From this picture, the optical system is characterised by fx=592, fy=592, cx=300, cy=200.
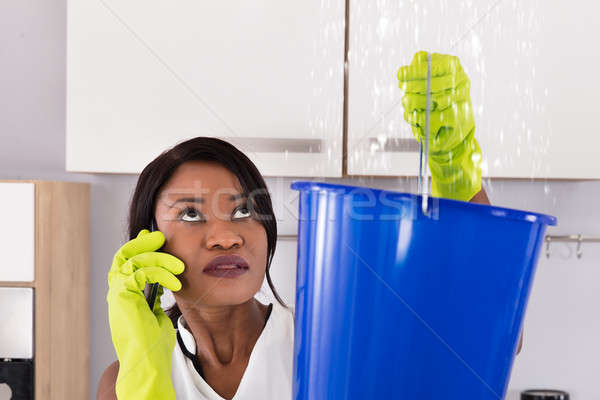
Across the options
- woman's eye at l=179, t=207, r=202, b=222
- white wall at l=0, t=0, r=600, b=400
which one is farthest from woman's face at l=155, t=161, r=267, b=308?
white wall at l=0, t=0, r=600, b=400

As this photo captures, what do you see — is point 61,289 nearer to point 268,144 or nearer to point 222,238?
point 268,144

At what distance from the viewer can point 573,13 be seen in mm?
874

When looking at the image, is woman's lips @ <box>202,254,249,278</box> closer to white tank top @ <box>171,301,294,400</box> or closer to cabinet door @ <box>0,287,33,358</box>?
white tank top @ <box>171,301,294,400</box>

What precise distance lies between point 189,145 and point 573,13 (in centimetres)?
61

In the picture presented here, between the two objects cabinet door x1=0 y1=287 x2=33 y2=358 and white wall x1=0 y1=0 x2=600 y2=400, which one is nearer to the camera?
cabinet door x1=0 y1=287 x2=33 y2=358

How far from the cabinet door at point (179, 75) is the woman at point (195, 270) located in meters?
0.28

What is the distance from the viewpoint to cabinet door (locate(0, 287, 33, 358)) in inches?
39.7

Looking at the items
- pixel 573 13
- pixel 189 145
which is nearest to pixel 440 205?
pixel 189 145

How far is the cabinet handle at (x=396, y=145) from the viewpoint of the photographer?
1.52 ft

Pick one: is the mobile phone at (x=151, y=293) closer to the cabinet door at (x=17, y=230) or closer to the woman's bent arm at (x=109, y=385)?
the woman's bent arm at (x=109, y=385)

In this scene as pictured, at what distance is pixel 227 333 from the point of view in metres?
0.77

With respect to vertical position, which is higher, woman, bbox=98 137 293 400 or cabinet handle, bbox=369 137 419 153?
cabinet handle, bbox=369 137 419 153

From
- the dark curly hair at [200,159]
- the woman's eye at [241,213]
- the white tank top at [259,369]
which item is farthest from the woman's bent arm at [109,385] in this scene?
the woman's eye at [241,213]

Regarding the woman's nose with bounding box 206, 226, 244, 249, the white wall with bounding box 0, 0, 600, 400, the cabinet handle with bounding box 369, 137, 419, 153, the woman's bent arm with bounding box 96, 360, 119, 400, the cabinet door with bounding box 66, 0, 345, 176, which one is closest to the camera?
the cabinet handle with bounding box 369, 137, 419, 153
